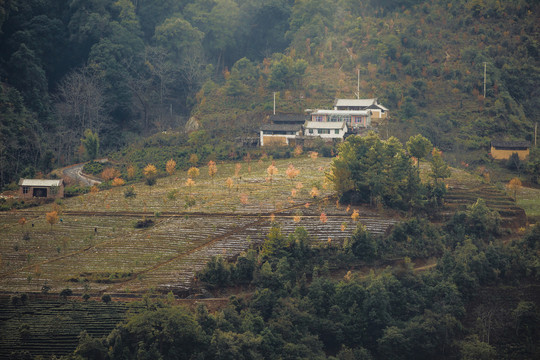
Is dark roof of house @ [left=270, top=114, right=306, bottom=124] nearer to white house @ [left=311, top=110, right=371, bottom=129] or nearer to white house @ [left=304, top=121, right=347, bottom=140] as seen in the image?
white house @ [left=311, top=110, right=371, bottom=129]

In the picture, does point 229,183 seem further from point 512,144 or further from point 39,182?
point 512,144

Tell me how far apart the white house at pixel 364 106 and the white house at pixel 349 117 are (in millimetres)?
1311

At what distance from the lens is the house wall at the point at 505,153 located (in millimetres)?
62906

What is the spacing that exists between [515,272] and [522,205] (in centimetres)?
899

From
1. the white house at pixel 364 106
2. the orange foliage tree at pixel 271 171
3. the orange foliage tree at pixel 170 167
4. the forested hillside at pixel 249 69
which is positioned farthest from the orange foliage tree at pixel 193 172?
the white house at pixel 364 106

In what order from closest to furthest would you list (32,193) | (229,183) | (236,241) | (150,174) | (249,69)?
(236,241), (32,193), (229,183), (150,174), (249,69)

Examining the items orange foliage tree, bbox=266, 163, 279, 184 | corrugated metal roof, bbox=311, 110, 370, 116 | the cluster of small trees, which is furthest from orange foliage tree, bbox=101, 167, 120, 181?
corrugated metal roof, bbox=311, 110, 370, 116

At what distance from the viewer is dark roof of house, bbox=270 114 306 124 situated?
69938 millimetres

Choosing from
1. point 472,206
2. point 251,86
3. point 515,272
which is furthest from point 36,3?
point 515,272

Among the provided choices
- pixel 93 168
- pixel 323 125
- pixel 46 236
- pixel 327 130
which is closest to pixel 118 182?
pixel 93 168

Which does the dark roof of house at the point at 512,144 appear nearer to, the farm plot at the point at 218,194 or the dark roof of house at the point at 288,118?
the farm plot at the point at 218,194

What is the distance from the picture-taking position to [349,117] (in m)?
70.6

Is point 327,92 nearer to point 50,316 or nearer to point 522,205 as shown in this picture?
point 522,205

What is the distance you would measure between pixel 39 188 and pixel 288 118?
25.9m
